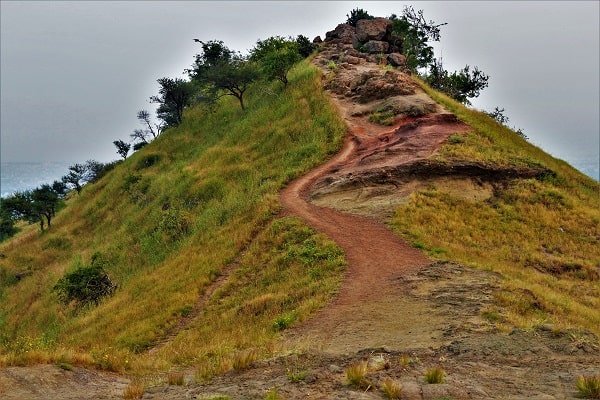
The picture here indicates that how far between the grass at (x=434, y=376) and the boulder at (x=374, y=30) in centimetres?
4597

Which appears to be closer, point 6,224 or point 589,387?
point 589,387

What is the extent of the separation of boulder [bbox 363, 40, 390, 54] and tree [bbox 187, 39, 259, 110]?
450 inches

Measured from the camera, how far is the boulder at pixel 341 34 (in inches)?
2056

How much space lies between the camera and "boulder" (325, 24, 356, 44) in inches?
2056

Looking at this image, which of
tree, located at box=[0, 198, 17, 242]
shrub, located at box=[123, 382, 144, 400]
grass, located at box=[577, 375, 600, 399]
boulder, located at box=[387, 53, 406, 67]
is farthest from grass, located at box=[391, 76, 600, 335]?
tree, located at box=[0, 198, 17, 242]

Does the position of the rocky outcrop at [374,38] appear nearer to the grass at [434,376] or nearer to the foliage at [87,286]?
the foliage at [87,286]

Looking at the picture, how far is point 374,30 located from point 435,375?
4689 centimetres

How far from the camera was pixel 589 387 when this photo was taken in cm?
712

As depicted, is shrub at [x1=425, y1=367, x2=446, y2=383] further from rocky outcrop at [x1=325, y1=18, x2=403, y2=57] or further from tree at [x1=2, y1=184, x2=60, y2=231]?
tree at [x1=2, y1=184, x2=60, y2=231]

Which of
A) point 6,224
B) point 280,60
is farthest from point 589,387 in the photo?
point 6,224

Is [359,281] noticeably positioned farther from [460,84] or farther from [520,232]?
[460,84]

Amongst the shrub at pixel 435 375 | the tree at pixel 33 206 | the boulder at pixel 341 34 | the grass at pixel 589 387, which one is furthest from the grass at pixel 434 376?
the tree at pixel 33 206

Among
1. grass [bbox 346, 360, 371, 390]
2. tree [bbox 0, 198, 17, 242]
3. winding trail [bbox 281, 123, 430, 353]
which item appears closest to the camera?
grass [bbox 346, 360, 371, 390]

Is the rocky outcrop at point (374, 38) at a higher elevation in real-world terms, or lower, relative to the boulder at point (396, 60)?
higher
